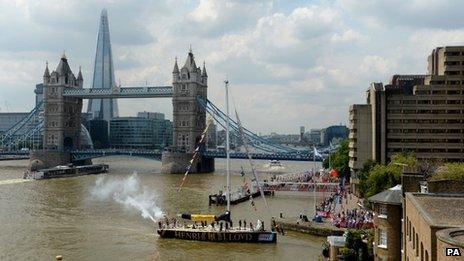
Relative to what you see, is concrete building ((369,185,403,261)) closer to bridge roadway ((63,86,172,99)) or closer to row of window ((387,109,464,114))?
row of window ((387,109,464,114))

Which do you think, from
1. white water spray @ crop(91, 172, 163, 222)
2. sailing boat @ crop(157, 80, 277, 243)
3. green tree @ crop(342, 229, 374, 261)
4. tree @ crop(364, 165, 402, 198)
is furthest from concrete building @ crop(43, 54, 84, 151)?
green tree @ crop(342, 229, 374, 261)

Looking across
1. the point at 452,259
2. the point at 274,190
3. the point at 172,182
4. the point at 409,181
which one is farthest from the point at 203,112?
the point at 452,259

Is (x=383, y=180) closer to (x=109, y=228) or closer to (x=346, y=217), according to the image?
(x=346, y=217)

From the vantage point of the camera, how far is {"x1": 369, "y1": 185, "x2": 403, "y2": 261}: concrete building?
33188mm

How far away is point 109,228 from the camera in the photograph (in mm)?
57188

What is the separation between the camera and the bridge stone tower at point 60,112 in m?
173

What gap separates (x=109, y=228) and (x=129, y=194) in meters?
32.4

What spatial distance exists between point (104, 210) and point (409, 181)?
45.7 meters

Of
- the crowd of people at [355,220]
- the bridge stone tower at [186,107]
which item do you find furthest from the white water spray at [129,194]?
the bridge stone tower at [186,107]

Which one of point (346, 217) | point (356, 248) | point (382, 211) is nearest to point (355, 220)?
point (346, 217)

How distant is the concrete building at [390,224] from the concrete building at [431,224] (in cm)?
225

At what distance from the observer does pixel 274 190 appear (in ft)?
295

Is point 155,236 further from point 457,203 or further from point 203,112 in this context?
point 203,112

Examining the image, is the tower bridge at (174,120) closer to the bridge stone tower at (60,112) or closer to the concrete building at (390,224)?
the bridge stone tower at (60,112)
